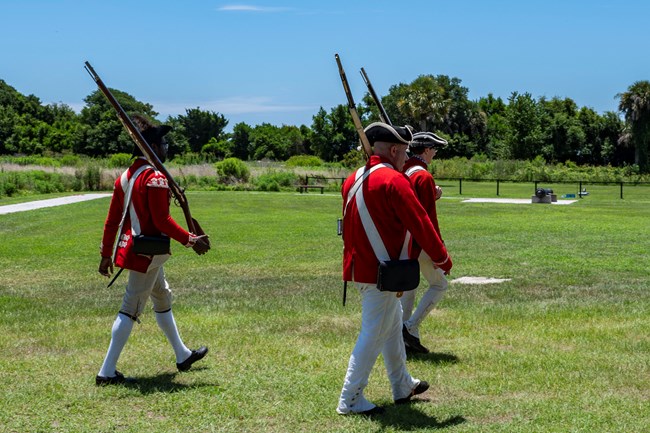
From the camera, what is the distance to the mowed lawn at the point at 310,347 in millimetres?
6188

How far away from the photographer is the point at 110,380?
7.08 metres

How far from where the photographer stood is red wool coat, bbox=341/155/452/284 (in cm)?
594

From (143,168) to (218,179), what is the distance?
46.2 meters

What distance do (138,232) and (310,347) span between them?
226 centimetres

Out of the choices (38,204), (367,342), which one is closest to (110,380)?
(367,342)

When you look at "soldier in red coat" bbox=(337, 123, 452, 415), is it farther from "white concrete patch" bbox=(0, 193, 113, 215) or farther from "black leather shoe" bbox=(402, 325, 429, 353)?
"white concrete patch" bbox=(0, 193, 113, 215)

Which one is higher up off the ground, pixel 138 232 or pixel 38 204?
pixel 138 232

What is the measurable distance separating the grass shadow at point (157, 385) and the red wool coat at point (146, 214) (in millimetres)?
901

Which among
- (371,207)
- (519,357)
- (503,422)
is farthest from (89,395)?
(519,357)

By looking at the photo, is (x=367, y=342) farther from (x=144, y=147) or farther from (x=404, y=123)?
(x=404, y=123)

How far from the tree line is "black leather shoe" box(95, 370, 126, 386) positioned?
62252mm

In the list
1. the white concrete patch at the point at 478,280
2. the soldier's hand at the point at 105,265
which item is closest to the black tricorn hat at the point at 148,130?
the soldier's hand at the point at 105,265

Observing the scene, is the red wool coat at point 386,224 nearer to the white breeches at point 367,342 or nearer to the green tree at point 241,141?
the white breeches at point 367,342

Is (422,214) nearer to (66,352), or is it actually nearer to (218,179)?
(66,352)
